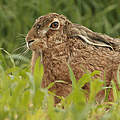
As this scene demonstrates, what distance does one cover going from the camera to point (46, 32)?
472 cm

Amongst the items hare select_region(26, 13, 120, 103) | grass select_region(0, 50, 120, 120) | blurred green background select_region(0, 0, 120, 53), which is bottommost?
grass select_region(0, 50, 120, 120)

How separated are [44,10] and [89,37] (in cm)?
370

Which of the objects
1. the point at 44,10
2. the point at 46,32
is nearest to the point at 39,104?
the point at 46,32

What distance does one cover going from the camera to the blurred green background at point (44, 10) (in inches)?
342

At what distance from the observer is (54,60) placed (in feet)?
15.8

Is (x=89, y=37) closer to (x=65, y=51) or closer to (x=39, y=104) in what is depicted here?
(x=65, y=51)

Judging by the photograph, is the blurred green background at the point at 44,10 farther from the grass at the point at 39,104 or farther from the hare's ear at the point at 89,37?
the grass at the point at 39,104

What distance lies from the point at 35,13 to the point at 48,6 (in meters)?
0.38

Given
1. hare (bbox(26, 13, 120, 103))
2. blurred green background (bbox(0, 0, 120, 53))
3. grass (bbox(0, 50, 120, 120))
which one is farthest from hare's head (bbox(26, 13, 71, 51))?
blurred green background (bbox(0, 0, 120, 53))

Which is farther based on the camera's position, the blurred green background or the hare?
the blurred green background

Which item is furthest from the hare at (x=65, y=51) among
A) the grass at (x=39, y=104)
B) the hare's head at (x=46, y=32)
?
the grass at (x=39, y=104)

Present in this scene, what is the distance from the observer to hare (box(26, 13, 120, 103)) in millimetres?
4688

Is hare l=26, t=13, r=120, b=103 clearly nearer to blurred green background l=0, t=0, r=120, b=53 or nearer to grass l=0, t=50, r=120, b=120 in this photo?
grass l=0, t=50, r=120, b=120

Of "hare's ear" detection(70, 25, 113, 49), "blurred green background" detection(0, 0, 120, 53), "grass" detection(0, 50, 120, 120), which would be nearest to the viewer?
"grass" detection(0, 50, 120, 120)
